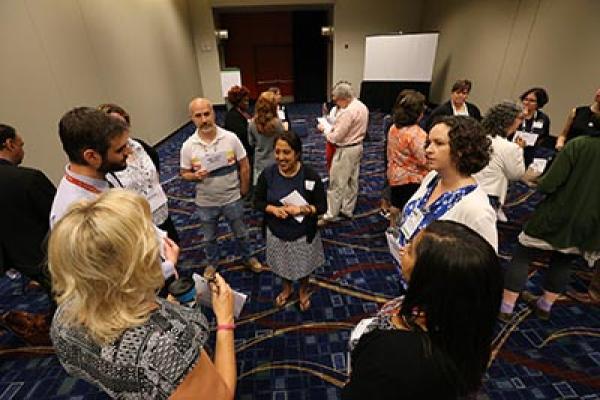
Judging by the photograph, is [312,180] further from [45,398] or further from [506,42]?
[506,42]

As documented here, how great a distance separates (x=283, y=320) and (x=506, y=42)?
7.09 metres

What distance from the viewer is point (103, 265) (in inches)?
30.1

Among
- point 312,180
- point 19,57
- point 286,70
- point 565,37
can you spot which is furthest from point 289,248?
point 286,70

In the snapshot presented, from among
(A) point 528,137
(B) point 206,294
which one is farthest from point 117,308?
(A) point 528,137

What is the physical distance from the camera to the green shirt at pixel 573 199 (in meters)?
1.75

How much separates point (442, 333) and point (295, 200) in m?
1.30

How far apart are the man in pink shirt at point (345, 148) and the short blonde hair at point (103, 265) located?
2.49 m

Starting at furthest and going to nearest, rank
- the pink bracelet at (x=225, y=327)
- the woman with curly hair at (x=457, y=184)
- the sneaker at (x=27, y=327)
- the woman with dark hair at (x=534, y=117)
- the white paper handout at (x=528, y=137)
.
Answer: the woman with dark hair at (x=534, y=117), the white paper handout at (x=528, y=137), the sneaker at (x=27, y=327), the woman with curly hair at (x=457, y=184), the pink bracelet at (x=225, y=327)

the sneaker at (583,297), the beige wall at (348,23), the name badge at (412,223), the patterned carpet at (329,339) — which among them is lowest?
the patterned carpet at (329,339)

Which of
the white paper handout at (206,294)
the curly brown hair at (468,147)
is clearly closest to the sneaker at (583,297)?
the curly brown hair at (468,147)

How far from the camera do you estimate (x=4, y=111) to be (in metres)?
3.04

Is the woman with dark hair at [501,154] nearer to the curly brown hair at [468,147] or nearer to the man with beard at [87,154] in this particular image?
the curly brown hair at [468,147]

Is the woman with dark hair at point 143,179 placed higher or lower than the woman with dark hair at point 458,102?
lower

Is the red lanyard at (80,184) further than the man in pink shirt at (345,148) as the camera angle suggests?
No
